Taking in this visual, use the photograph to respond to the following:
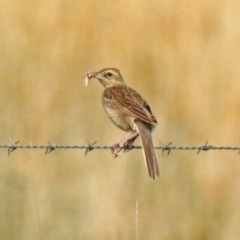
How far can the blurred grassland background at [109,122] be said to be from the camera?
1155cm

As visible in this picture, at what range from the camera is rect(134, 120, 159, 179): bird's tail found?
8.93m

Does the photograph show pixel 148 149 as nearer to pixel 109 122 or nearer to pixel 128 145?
pixel 128 145

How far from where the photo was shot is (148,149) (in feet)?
29.9

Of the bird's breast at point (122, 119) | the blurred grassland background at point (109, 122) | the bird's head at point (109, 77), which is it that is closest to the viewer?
the bird's breast at point (122, 119)

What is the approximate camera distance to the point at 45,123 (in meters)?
12.1

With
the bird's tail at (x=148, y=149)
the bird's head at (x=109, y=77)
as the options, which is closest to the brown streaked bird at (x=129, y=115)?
the bird's tail at (x=148, y=149)

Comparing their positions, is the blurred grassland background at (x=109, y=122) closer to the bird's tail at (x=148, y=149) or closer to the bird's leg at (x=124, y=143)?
the bird's leg at (x=124, y=143)

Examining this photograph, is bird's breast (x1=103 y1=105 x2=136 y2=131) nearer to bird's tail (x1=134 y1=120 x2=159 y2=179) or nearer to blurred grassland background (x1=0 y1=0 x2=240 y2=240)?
bird's tail (x1=134 y1=120 x2=159 y2=179)

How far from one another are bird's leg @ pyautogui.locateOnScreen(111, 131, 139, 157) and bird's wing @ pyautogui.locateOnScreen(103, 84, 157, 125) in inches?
9.3

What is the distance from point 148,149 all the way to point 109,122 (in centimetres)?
312

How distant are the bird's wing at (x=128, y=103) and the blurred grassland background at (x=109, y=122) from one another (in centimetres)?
133

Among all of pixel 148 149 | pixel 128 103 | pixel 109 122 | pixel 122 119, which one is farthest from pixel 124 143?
pixel 109 122

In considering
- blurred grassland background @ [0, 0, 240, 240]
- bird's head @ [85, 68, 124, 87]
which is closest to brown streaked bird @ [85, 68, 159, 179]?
bird's head @ [85, 68, 124, 87]

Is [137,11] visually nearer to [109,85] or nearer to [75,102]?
[75,102]
